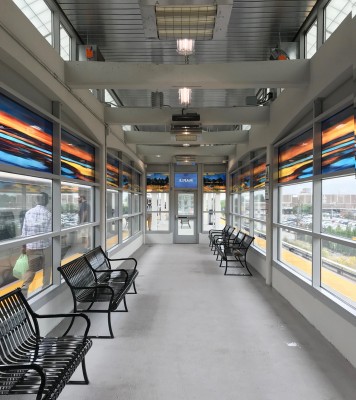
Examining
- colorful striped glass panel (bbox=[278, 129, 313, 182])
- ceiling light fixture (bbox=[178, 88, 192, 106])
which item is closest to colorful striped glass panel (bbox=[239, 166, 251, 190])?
colorful striped glass panel (bbox=[278, 129, 313, 182])

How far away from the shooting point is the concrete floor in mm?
2463

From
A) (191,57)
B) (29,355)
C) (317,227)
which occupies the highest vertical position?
(191,57)

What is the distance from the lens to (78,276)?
3.90m

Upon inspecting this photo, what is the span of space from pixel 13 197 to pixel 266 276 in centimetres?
462

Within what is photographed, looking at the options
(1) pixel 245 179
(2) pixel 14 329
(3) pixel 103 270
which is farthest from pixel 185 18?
(1) pixel 245 179

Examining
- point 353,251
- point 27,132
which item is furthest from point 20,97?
point 353,251

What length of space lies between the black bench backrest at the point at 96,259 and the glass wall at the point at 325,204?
121 inches

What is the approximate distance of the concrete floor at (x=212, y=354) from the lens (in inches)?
97.0

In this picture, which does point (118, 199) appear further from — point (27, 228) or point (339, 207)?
point (339, 207)

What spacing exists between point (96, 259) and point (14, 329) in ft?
7.89

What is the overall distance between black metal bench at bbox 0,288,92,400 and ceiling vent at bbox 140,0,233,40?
236 cm

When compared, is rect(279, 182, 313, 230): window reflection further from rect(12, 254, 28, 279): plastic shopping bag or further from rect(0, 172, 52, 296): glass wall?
rect(12, 254, 28, 279): plastic shopping bag

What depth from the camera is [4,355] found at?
2.25 meters

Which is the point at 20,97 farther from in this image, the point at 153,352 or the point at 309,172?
the point at 309,172
